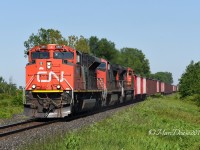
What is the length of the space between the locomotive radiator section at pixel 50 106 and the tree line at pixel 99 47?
74.0ft

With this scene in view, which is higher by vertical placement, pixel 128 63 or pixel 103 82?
pixel 128 63

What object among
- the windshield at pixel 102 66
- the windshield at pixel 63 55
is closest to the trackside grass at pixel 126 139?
the windshield at pixel 63 55

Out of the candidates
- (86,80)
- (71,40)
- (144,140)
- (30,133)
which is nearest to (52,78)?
(86,80)

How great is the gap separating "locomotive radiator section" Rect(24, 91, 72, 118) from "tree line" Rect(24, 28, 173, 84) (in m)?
22.6

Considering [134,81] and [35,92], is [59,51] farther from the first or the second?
[134,81]

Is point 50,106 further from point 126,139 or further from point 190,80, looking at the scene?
point 190,80

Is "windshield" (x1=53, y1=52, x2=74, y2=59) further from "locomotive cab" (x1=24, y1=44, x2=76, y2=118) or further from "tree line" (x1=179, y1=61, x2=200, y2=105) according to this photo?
"tree line" (x1=179, y1=61, x2=200, y2=105)

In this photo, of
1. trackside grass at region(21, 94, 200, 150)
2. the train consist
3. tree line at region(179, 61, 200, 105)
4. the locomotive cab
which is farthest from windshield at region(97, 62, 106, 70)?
tree line at region(179, 61, 200, 105)

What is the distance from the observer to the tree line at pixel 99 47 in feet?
218

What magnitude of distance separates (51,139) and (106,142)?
1.63 meters

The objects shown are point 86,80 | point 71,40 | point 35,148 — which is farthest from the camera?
point 71,40

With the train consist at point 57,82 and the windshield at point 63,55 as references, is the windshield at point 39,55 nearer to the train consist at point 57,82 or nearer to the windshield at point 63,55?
the train consist at point 57,82

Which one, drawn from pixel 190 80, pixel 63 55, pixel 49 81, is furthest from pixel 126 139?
pixel 190 80

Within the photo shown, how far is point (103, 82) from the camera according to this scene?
27.1 metres
